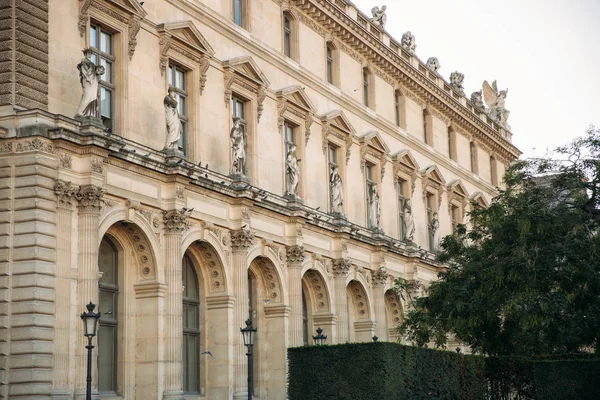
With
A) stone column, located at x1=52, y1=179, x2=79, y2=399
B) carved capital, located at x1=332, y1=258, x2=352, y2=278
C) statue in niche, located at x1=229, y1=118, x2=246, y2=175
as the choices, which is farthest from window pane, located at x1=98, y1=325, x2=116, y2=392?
carved capital, located at x1=332, y1=258, x2=352, y2=278

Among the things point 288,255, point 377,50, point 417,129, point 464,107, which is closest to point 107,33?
point 288,255

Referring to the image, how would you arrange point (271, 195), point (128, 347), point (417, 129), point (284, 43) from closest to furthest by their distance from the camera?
point (128, 347)
point (271, 195)
point (284, 43)
point (417, 129)

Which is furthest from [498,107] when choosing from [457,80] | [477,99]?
[457,80]

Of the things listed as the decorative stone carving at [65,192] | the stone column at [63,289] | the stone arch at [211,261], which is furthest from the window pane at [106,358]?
the stone arch at [211,261]

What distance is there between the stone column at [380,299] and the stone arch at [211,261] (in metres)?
12.5

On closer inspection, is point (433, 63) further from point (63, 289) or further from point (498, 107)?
point (63, 289)

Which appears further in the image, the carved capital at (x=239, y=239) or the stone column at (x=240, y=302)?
the carved capital at (x=239, y=239)

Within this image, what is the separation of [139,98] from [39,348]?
29.9ft

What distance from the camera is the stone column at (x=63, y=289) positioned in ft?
86.7

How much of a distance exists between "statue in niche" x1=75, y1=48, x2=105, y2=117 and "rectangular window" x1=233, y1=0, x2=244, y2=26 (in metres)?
10.9

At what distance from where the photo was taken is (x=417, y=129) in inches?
2149

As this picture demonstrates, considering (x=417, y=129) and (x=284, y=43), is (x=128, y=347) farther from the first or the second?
(x=417, y=129)

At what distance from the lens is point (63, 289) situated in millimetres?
27031

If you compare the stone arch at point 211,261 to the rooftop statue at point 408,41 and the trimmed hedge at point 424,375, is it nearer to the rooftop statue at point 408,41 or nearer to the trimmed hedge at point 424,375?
the trimmed hedge at point 424,375
